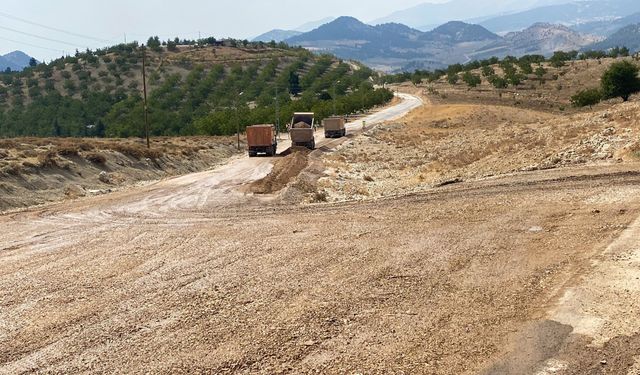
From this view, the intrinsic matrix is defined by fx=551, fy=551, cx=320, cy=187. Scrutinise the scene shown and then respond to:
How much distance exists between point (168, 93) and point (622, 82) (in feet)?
361

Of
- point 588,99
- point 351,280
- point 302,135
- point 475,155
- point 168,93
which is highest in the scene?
point 168,93

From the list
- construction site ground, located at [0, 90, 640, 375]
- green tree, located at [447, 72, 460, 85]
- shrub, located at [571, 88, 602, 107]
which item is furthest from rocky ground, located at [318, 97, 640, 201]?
green tree, located at [447, 72, 460, 85]

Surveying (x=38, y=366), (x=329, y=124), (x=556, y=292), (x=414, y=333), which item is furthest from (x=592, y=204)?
(x=329, y=124)

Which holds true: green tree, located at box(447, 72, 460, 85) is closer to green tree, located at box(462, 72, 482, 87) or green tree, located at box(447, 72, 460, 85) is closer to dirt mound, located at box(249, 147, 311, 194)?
green tree, located at box(462, 72, 482, 87)

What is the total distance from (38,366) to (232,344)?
11.8ft

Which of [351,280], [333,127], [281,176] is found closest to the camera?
[351,280]

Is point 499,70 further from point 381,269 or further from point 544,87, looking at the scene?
point 381,269

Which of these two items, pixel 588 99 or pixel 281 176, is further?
pixel 588 99

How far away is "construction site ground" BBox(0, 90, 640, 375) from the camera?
10.1 m

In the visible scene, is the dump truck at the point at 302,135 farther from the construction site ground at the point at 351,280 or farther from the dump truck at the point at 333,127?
the construction site ground at the point at 351,280

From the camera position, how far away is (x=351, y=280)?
13.9m

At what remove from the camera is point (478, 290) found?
12695mm

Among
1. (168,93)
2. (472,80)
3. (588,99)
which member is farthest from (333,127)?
(168,93)

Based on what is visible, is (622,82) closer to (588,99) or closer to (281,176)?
(588,99)
